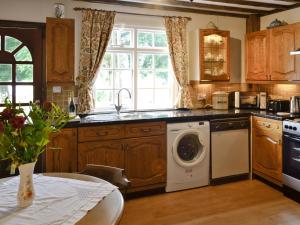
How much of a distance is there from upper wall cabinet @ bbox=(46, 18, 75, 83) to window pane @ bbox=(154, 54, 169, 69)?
54.0 inches

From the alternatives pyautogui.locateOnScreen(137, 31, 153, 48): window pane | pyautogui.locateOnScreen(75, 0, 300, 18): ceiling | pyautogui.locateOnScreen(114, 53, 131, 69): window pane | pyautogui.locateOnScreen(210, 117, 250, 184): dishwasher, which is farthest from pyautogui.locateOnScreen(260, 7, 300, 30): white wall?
pyautogui.locateOnScreen(114, 53, 131, 69): window pane

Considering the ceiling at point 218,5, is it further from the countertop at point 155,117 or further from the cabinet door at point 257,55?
the countertop at point 155,117

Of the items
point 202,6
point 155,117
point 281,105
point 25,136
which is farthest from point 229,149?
point 25,136

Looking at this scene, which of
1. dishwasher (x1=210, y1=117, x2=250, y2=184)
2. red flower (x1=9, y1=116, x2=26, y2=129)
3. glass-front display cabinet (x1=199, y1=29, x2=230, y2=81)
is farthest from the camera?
glass-front display cabinet (x1=199, y1=29, x2=230, y2=81)

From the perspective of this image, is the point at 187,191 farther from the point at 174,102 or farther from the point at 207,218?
the point at 174,102

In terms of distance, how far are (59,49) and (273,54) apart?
2778 millimetres

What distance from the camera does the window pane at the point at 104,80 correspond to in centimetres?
411

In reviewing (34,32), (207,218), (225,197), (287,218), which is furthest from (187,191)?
(34,32)

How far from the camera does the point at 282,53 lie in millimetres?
3971

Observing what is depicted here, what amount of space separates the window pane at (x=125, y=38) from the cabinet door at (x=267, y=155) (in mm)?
2110

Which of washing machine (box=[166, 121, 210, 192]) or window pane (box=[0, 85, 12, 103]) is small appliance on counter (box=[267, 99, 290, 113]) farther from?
window pane (box=[0, 85, 12, 103])

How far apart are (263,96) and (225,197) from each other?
1.69 m

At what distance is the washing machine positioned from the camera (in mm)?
3676

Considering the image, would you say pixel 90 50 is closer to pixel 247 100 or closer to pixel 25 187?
pixel 247 100
